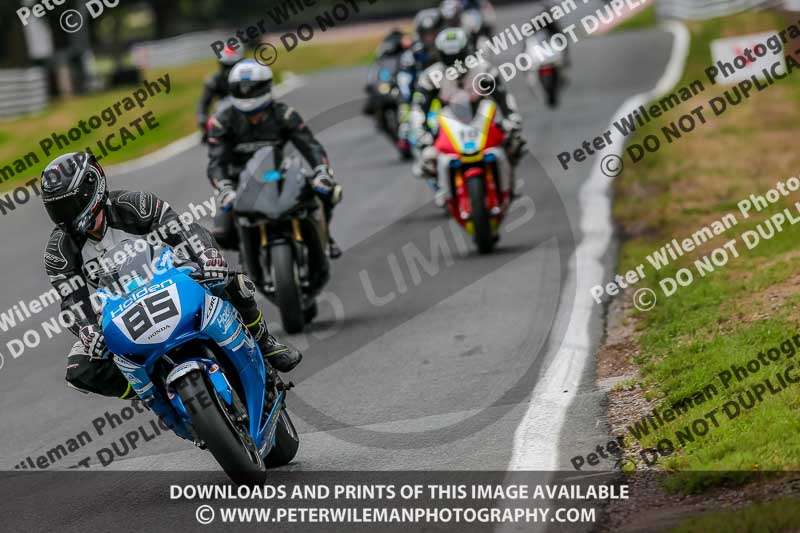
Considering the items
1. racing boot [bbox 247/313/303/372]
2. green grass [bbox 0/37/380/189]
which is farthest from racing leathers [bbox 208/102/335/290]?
green grass [bbox 0/37/380/189]

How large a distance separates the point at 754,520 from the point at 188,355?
271 centimetres

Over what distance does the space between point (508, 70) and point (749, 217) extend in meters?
18.5

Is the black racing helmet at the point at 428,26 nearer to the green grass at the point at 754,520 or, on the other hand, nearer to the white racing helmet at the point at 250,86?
the white racing helmet at the point at 250,86

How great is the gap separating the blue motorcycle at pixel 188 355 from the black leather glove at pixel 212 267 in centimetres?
5

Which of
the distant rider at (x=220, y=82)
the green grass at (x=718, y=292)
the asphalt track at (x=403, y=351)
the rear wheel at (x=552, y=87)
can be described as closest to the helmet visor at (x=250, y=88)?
the asphalt track at (x=403, y=351)

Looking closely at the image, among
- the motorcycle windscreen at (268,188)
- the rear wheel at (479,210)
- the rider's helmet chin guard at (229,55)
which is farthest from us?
the rider's helmet chin guard at (229,55)

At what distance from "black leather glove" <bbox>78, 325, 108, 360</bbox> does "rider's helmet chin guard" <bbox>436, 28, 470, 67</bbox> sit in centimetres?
713

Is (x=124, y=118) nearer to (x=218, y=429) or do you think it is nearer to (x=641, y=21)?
(x=641, y=21)

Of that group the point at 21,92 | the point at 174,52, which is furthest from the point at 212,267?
the point at 174,52

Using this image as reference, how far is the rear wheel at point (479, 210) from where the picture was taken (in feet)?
40.4

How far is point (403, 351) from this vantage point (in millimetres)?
9742

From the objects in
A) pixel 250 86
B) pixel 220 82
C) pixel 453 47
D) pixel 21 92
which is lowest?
pixel 21 92

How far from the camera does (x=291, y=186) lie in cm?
1013

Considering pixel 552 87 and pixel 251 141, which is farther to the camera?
pixel 552 87
